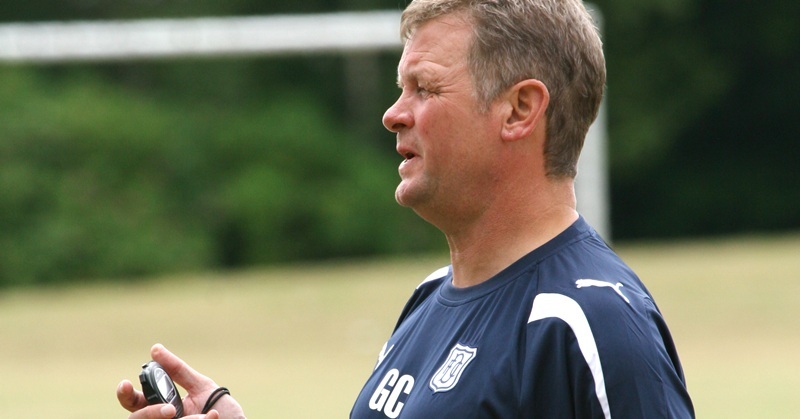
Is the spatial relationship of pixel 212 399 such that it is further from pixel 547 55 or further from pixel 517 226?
pixel 547 55

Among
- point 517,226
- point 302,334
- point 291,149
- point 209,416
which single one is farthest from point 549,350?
point 291,149

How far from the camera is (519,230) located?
2.39m

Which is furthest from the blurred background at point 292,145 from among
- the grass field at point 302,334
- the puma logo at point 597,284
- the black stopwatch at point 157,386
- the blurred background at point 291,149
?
the puma logo at point 597,284

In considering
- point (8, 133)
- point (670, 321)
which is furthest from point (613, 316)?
point (8, 133)

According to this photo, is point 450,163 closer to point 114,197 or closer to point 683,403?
point 683,403

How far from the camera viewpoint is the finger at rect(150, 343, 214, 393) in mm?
2619

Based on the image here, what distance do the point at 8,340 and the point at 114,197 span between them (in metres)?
10.9

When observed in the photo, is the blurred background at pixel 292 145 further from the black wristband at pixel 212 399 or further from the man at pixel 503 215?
the man at pixel 503 215

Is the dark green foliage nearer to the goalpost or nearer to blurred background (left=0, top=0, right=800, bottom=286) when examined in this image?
blurred background (left=0, top=0, right=800, bottom=286)

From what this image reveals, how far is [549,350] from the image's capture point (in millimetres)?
2115

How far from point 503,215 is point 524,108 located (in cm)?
22

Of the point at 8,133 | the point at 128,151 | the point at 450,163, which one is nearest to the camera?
the point at 450,163

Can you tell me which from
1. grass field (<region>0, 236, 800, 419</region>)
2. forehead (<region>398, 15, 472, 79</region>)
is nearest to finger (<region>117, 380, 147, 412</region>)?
forehead (<region>398, 15, 472, 79</region>)

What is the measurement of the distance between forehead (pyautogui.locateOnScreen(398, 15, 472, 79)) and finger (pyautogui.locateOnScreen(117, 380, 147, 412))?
2.82 feet
